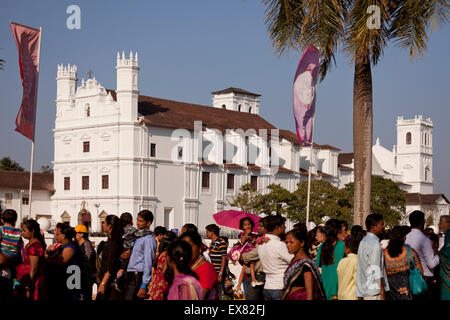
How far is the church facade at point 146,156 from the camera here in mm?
63344

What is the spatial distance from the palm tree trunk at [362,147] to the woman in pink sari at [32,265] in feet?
23.9

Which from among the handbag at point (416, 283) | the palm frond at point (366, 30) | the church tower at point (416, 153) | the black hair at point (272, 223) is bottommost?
the handbag at point (416, 283)

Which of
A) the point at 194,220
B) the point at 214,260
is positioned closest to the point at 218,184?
the point at 194,220

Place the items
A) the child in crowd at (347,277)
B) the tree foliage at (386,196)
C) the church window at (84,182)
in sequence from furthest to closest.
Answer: the tree foliage at (386,196)
the church window at (84,182)
the child in crowd at (347,277)

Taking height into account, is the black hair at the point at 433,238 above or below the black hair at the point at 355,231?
below

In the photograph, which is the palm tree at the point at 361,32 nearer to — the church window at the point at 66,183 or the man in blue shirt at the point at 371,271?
the man in blue shirt at the point at 371,271

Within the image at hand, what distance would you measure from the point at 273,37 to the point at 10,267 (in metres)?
8.89

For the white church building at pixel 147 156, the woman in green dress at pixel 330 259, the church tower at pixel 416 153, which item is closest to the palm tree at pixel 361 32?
the woman in green dress at pixel 330 259

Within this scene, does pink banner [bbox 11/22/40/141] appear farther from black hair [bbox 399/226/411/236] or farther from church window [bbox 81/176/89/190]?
church window [bbox 81/176/89/190]

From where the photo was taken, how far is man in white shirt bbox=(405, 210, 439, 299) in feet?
32.7

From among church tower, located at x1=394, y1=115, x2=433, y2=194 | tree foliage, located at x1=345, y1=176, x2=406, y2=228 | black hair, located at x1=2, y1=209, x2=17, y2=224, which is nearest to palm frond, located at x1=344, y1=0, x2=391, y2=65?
black hair, located at x1=2, y1=209, x2=17, y2=224

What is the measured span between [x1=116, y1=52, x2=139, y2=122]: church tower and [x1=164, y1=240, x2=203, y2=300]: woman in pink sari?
5816 cm

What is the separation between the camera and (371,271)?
834 cm
